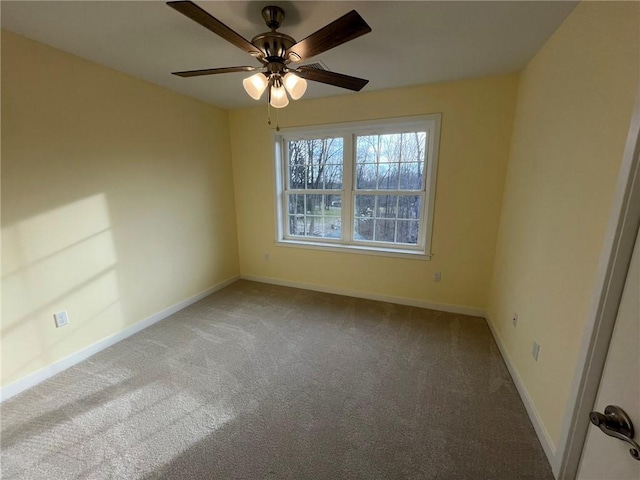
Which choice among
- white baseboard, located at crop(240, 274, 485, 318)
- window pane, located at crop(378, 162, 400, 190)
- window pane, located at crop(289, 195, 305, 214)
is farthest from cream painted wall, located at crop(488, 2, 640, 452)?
window pane, located at crop(289, 195, 305, 214)

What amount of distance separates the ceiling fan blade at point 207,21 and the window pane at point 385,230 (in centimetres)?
220

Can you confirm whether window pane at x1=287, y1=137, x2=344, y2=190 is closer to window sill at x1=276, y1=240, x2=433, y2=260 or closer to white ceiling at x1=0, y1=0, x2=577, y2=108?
window sill at x1=276, y1=240, x2=433, y2=260

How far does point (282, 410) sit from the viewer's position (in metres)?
1.73

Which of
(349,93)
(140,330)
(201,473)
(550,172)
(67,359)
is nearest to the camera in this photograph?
(201,473)

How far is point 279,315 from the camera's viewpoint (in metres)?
2.95

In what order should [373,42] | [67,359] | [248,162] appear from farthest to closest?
1. [248,162]
2. [67,359]
3. [373,42]

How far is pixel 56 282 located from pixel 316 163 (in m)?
2.71

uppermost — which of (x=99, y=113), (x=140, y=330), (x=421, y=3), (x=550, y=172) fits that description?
(x=421, y=3)

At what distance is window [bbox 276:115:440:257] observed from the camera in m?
2.93

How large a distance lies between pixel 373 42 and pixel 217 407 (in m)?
2.64

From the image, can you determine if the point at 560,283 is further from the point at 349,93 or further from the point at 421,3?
the point at 349,93

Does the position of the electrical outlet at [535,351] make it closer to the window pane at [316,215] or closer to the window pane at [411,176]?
the window pane at [411,176]

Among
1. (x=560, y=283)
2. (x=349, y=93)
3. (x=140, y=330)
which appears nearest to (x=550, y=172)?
→ (x=560, y=283)

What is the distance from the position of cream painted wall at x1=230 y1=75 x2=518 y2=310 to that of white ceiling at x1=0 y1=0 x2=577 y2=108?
0.28 meters
